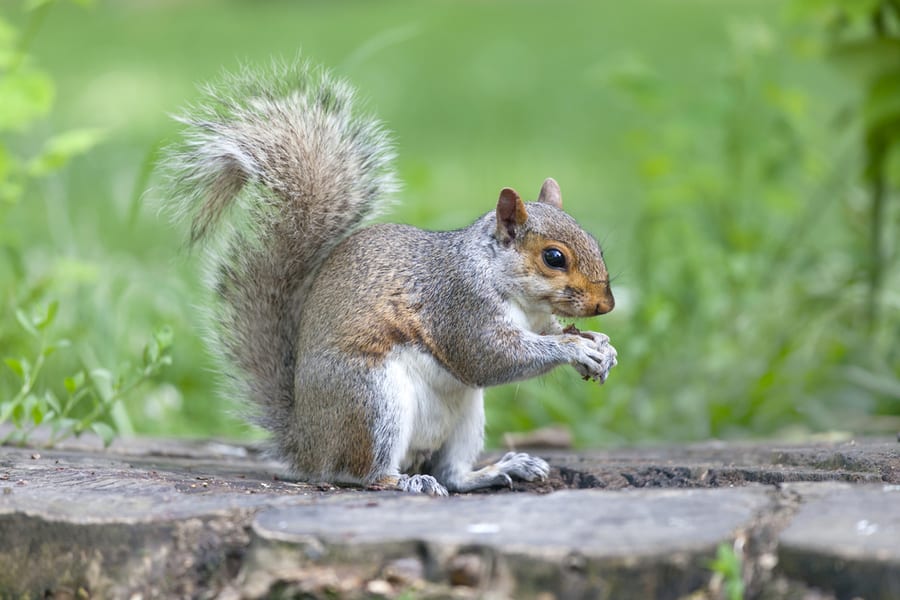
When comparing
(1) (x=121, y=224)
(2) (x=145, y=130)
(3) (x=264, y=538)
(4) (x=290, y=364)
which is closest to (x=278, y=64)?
(4) (x=290, y=364)

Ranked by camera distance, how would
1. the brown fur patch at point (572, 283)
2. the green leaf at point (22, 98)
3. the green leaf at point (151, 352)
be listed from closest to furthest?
the brown fur patch at point (572, 283) → the green leaf at point (151, 352) → the green leaf at point (22, 98)

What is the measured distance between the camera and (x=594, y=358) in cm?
247

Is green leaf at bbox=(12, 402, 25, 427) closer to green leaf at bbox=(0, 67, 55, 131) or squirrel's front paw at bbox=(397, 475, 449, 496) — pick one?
green leaf at bbox=(0, 67, 55, 131)

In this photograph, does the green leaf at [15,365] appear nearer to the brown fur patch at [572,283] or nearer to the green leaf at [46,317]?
the green leaf at [46,317]

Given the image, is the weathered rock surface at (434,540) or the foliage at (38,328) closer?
the weathered rock surface at (434,540)

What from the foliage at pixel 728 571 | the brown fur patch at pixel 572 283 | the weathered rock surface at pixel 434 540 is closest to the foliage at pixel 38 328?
the weathered rock surface at pixel 434 540

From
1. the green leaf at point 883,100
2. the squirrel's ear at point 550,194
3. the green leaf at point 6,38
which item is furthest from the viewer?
the green leaf at point 883,100

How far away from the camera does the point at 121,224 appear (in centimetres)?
531

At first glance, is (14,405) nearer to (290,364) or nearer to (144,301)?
(290,364)

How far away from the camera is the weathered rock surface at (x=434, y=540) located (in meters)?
1.67

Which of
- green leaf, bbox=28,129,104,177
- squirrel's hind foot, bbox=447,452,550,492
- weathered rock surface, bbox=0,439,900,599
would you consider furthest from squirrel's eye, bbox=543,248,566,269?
green leaf, bbox=28,129,104,177

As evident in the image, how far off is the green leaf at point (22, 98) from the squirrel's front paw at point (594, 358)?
1.46 meters

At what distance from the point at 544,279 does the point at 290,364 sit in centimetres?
61

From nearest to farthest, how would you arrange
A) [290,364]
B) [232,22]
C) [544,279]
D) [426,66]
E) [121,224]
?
[544,279]
[290,364]
[121,224]
[426,66]
[232,22]
